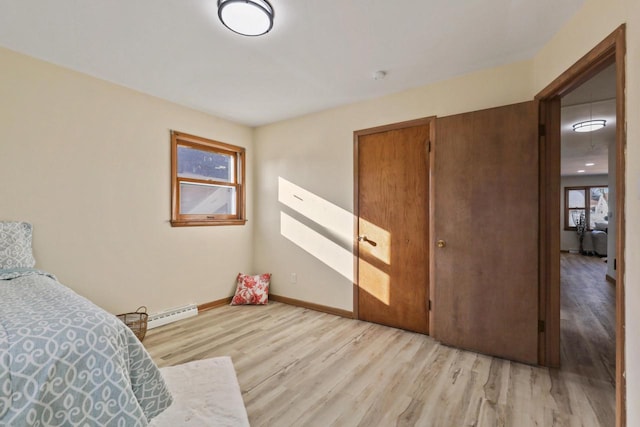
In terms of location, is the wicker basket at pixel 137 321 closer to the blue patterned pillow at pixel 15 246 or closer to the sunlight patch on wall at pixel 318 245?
the blue patterned pillow at pixel 15 246

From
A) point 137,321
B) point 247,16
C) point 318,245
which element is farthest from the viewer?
point 318,245

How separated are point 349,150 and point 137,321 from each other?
2.62 meters

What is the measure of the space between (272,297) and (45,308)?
9.18ft

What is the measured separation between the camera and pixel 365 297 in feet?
10.2

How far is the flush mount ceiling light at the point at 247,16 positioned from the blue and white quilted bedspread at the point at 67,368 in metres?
1.68

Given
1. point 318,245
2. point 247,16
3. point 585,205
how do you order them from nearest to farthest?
point 247,16 < point 318,245 < point 585,205

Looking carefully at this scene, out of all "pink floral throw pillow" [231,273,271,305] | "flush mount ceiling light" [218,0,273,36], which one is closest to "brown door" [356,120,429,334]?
"pink floral throw pillow" [231,273,271,305]

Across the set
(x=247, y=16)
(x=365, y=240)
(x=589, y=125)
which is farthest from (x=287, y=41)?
(x=589, y=125)

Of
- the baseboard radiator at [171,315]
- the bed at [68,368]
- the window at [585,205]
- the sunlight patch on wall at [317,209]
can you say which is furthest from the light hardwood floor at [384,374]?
the window at [585,205]

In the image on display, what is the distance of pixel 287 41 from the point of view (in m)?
2.04

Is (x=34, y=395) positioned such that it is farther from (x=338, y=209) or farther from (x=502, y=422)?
(x=338, y=209)

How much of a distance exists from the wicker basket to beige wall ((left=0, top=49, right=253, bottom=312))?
12 centimetres

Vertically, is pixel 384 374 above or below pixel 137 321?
below

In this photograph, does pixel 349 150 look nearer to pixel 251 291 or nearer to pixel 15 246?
pixel 251 291
